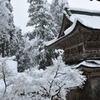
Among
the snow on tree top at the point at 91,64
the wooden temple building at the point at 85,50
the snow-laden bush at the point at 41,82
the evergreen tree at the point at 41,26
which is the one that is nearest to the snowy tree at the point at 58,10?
the evergreen tree at the point at 41,26

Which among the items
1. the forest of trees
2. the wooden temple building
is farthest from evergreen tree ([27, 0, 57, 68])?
the wooden temple building

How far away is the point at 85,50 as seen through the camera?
15445 mm

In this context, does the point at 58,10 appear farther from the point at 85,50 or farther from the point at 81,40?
the point at 85,50

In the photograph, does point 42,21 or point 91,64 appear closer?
point 91,64

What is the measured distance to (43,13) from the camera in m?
27.0

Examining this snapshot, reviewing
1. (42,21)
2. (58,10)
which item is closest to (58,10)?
(58,10)

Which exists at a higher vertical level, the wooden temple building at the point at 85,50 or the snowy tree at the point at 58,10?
the snowy tree at the point at 58,10

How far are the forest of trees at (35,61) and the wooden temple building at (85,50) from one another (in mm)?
2008

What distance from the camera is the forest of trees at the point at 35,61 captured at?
9492mm

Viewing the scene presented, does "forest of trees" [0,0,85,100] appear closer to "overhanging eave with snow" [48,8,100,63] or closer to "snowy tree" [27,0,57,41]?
"snowy tree" [27,0,57,41]

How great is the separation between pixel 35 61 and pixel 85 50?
49.8 ft

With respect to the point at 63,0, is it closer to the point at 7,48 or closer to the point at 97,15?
the point at 7,48

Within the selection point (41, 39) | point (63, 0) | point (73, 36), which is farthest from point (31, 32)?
point (73, 36)

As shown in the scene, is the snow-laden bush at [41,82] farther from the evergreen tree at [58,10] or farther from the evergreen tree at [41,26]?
the evergreen tree at [58,10]
